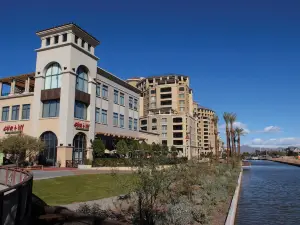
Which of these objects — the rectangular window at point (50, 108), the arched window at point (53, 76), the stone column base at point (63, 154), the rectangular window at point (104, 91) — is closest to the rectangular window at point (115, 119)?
the rectangular window at point (104, 91)

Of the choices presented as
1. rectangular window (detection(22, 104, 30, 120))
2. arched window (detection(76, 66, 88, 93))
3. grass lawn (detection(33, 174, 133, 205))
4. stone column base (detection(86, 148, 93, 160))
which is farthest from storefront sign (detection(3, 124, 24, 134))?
grass lawn (detection(33, 174, 133, 205))

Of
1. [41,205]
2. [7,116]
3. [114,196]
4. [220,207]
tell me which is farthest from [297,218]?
[7,116]

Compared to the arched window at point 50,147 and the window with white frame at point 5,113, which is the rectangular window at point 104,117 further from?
the window with white frame at point 5,113

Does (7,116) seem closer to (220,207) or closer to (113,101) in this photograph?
(113,101)

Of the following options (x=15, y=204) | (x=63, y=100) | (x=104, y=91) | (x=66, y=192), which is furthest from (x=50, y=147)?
(x=15, y=204)

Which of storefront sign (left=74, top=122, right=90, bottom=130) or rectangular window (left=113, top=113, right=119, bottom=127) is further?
rectangular window (left=113, top=113, right=119, bottom=127)

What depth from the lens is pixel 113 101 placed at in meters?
58.0

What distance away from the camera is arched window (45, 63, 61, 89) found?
4584 cm

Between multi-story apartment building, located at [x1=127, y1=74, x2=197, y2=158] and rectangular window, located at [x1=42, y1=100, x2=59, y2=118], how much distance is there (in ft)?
212

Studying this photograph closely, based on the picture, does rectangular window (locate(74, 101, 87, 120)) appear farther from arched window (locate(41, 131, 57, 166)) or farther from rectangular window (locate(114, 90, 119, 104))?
rectangular window (locate(114, 90, 119, 104))

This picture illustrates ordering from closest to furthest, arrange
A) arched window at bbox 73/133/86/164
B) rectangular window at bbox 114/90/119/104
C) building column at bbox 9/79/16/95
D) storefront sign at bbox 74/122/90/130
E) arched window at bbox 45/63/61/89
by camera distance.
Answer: storefront sign at bbox 74/122/90/130 → arched window at bbox 73/133/86/164 → arched window at bbox 45/63/61/89 → building column at bbox 9/79/16/95 → rectangular window at bbox 114/90/119/104

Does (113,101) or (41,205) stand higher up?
(113,101)

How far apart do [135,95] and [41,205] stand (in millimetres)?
58956

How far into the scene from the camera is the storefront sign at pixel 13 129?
47.4 meters
